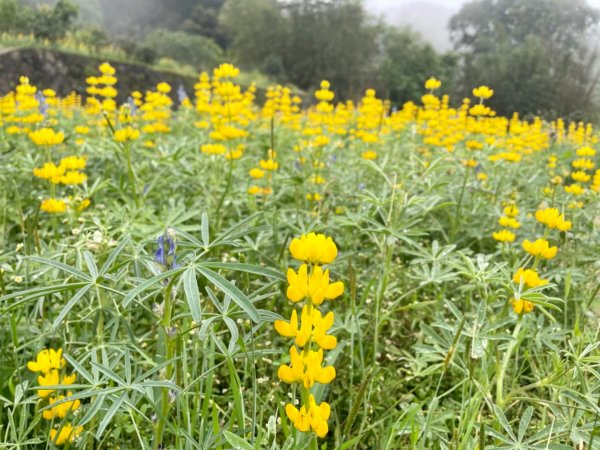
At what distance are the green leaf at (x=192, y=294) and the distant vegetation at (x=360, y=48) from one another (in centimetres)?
1435

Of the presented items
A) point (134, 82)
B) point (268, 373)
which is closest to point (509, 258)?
point (268, 373)

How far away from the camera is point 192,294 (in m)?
0.76

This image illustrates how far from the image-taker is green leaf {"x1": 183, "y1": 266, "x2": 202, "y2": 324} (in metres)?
0.74

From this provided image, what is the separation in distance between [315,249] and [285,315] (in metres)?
1.04

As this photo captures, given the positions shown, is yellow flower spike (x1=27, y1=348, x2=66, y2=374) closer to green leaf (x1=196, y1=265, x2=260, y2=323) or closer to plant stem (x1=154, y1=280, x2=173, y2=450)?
plant stem (x1=154, y1=280, x2=173, y2=450)

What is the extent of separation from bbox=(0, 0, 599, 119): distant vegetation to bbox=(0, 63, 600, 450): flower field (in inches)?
508

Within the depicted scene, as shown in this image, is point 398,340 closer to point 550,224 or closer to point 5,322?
point 550,224

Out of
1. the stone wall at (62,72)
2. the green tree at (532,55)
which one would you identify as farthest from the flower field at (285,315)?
the green tree at (532,55)

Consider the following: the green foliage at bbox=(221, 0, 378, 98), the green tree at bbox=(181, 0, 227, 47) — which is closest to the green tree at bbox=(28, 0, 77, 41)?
the green foliage at bbox=(221, 0, 378, 98)

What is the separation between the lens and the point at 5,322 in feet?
4.74

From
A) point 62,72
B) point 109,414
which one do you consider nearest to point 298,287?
point 109,414

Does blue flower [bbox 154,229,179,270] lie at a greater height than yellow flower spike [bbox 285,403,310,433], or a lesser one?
greater

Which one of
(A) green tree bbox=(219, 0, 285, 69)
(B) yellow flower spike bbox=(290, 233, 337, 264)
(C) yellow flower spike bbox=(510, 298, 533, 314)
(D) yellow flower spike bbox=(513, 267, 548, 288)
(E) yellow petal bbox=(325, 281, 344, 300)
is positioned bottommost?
(C) yellow flower spike bbox=(510, 298, 533, 314)

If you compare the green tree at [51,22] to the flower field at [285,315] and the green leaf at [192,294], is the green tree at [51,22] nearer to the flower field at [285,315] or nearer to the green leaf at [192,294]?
the flower field at [285,315]
